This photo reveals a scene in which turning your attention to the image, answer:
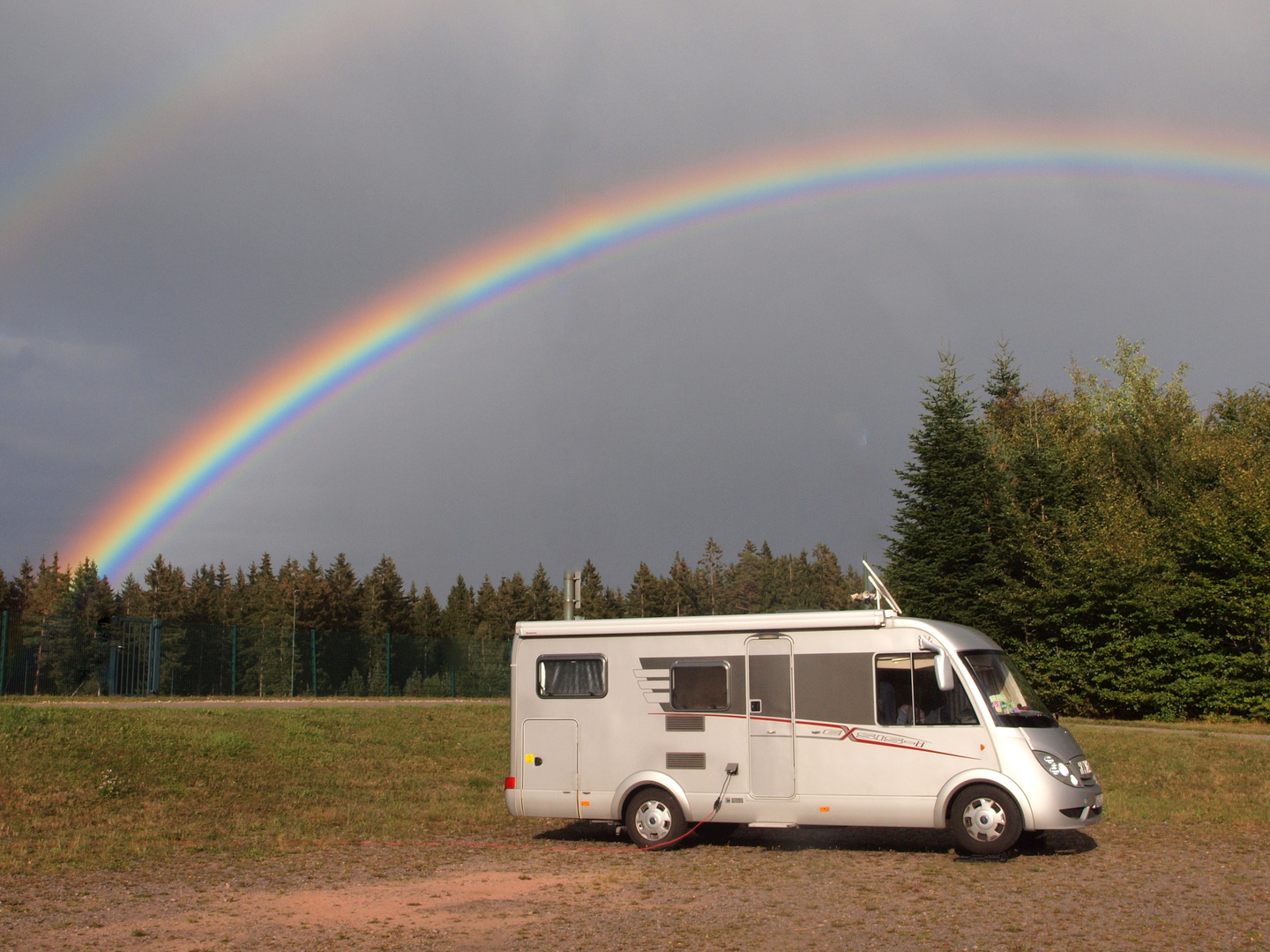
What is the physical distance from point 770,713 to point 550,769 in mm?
2934

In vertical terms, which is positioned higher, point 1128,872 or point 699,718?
point 699,718

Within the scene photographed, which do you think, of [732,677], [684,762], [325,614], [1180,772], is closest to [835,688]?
[732,677]

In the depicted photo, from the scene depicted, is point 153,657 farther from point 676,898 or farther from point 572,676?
point 676,898

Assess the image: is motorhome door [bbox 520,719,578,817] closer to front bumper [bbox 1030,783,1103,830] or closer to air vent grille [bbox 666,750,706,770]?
air vent grille [bbox 666,750,706,770]

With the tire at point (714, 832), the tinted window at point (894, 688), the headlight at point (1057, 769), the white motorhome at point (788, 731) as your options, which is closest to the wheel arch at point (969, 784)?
the white motorhome at point (788, 731)

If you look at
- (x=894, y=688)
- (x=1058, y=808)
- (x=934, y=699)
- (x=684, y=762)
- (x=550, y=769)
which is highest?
(x=894, y=688)

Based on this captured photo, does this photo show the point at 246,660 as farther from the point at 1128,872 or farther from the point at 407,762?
the point at 1128,872

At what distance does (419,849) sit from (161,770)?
7418mm

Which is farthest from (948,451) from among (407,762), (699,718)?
(699,718)

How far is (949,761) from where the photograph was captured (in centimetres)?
1212

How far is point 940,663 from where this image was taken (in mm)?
12172

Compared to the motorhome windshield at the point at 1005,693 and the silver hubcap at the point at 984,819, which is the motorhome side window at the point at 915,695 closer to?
the motorhome windshield at the point at 1005,693

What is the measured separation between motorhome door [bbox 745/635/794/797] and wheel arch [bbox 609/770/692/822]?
0.88 m

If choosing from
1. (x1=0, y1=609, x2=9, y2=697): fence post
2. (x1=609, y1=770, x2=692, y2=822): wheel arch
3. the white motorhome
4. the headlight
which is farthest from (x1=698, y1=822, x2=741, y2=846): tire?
(x1=0, y1=609, x2=9, y2=697): fence post
